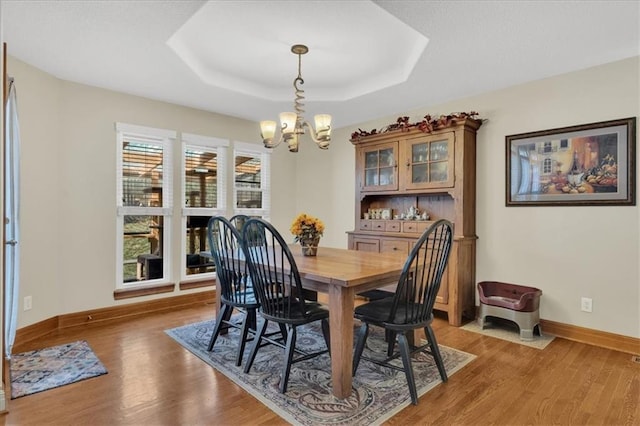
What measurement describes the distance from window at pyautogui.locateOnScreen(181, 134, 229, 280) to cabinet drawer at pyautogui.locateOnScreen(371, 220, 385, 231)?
1.89 m

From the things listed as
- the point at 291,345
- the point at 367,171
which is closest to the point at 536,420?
the point at 291,345

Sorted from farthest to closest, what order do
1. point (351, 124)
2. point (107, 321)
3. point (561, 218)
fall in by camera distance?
point (351, 124), point (107, 321), point (561, 218)

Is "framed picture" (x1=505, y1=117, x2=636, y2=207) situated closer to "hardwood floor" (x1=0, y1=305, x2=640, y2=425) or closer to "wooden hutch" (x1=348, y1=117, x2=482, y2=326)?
"wooden hutch" (x1=348, y1=117, x2=482, y2=326)

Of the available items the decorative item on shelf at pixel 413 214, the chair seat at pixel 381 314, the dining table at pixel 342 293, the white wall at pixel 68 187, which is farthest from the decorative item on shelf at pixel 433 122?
the white wall at pixel 68 187

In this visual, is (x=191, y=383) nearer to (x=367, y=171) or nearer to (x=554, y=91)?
(x=367, y=171)

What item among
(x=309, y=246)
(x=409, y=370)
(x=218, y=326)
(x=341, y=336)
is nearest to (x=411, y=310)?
(x=409, y=370)

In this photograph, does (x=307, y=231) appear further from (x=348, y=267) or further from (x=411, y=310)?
(x=411, y=310)

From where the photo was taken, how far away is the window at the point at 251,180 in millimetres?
4812

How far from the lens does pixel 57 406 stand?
2041mm

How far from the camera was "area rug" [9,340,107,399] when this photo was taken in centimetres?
228

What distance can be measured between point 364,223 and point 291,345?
249 cm

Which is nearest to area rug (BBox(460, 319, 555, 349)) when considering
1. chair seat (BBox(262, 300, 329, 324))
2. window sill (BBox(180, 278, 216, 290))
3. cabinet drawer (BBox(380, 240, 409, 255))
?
cabinet drawer (BBox(380, 240, 409, 255))

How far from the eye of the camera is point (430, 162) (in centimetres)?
387

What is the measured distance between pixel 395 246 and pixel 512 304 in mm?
1282
